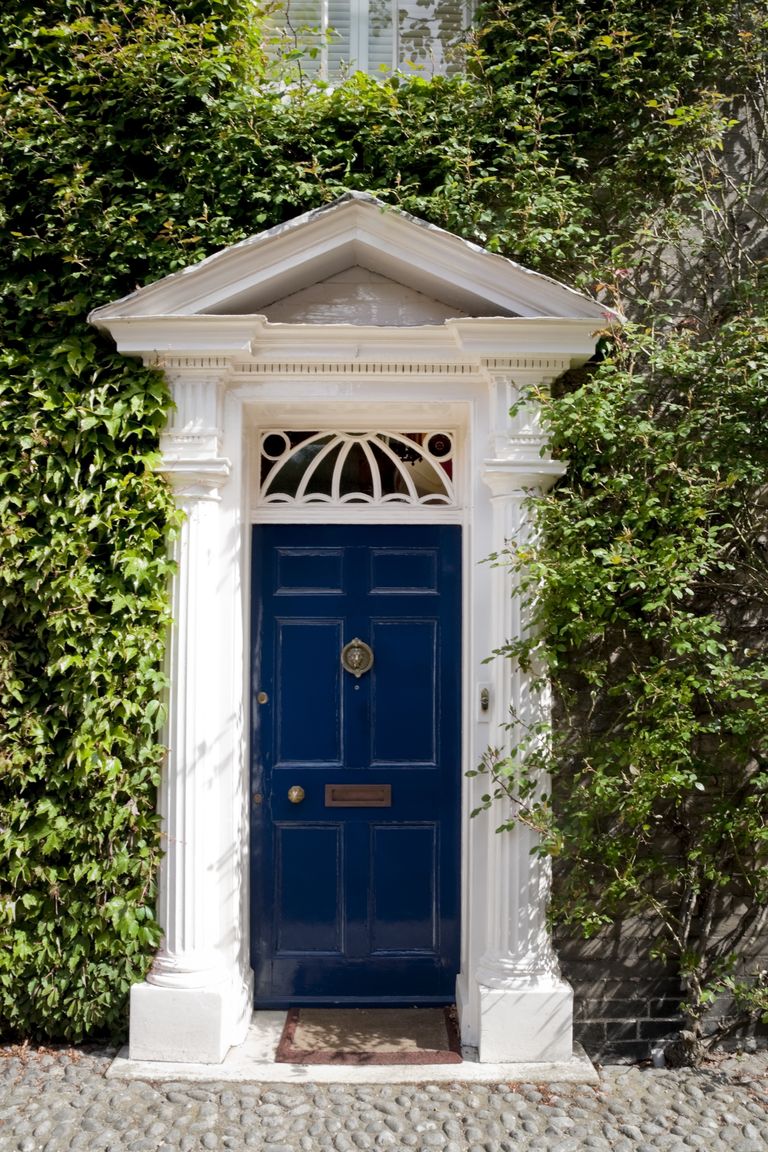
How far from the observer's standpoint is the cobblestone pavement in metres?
3.39

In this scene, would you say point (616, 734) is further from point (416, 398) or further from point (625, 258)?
point (625, 258)

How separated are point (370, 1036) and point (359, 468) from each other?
2.72 metres

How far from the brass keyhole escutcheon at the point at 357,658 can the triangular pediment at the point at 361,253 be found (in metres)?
1.66

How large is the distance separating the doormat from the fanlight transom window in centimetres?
251

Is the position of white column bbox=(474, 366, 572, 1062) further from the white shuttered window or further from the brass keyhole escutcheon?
the white shuttered window

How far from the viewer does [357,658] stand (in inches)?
177

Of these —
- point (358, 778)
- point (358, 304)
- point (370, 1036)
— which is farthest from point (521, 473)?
point (370, 1036)

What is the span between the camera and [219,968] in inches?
159

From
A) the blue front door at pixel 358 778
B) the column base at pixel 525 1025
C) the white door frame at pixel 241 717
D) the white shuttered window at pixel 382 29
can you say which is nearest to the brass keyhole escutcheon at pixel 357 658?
the blue front door at pixel 358 778

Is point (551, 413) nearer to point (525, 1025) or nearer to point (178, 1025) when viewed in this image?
point (525, 1025)

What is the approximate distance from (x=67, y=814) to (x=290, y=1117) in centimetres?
161

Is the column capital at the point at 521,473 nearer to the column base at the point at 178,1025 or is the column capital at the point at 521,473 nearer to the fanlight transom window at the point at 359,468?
the fanlight transom window at the point at 359,468

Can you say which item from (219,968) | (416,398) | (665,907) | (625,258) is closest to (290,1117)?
(219,968)

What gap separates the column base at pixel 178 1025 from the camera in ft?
12.8
